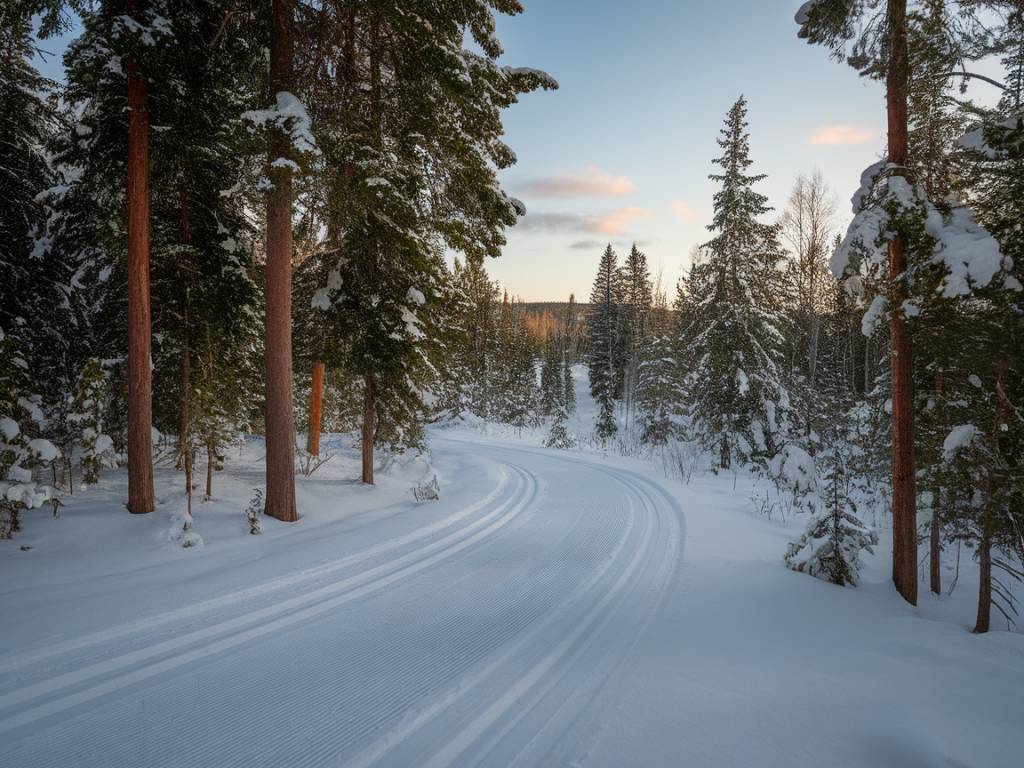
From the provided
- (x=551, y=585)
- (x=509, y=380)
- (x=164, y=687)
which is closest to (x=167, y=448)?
(x=164, y=687)

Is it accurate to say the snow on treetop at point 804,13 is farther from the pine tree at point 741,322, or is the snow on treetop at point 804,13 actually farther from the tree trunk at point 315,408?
the tree trunk at point 315,408

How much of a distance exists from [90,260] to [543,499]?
37.8ft

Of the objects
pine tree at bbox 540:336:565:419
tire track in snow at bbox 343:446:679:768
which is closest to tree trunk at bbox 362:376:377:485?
tire track in snow at bbox 343:446:679:768

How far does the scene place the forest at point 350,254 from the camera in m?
5.33

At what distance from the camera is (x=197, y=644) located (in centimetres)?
424

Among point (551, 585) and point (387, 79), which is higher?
point (387, 79)

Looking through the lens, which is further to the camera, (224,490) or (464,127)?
(224,490)

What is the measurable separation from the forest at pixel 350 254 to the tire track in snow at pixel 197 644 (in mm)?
1110

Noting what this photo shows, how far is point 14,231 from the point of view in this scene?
10062mm

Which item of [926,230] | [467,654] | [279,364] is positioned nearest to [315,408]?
[279,364]

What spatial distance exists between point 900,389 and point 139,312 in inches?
446

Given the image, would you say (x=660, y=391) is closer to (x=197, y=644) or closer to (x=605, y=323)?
(x=605, y=323)

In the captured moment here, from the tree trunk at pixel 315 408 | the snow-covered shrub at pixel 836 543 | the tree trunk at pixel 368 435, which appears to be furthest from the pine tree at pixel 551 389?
the snow-covered shrub at pixel 836 543

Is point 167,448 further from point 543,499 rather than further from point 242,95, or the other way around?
point 543,499
